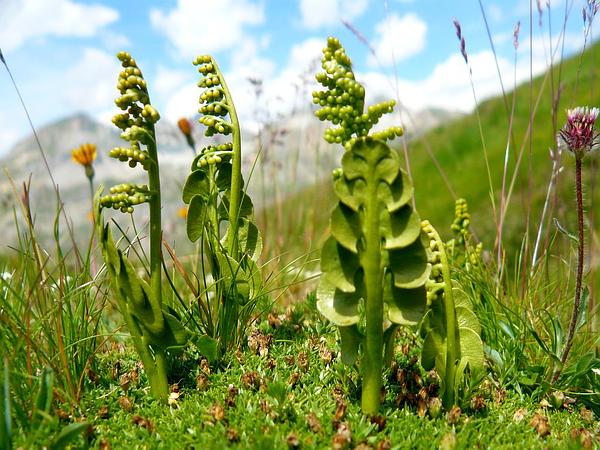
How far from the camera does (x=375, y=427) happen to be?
229 cm

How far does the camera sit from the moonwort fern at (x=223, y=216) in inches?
108

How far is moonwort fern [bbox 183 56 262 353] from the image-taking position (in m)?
2.74

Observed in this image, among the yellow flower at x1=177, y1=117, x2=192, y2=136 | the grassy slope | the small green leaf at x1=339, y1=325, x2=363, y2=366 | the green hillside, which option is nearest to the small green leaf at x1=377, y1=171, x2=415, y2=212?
the small green leaf at x1=339, y1=325, x2=363, y2=366

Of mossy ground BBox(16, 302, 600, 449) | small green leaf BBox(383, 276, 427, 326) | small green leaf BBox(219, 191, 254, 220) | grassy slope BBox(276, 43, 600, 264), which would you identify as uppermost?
small green leaf BBox(219, 191, 254, 220)

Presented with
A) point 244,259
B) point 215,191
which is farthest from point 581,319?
point 215,191

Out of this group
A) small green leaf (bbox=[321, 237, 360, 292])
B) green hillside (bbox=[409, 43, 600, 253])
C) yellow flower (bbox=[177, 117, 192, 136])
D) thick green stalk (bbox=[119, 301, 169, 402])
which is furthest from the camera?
green hillside (bbox=[409, 43, 600, 253])

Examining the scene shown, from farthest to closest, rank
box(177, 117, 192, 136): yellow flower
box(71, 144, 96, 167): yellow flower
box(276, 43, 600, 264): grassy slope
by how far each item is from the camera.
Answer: box(276, 43, 600, 264): grassy slope
box(177, 117, 192, 136): yellow flower
box(71, 144, 96, 167): yellow flower

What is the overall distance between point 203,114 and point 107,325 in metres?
1.76

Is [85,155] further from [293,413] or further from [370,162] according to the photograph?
[370,162]

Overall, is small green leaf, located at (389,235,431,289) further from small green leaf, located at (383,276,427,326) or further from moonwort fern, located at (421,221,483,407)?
moonwort fern, located at (421,221,483,407)

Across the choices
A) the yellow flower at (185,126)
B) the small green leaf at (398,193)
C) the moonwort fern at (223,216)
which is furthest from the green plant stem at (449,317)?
the yellow flower at (185,126)

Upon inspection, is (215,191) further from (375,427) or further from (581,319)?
(581,319)

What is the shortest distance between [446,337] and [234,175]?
1.23m

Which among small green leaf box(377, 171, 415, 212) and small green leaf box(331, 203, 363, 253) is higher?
small green leaf box(377, 171, 415, 212)
